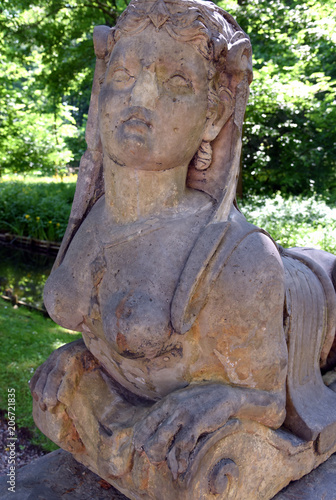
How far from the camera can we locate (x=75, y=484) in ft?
6.48

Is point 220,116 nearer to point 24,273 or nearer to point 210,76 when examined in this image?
point 210,76

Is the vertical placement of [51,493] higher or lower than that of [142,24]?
lower

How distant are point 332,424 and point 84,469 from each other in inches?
41.5

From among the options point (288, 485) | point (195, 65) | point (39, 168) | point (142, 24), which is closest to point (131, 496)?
point (288, 485)

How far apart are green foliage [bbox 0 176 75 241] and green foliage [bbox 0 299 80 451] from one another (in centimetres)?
389

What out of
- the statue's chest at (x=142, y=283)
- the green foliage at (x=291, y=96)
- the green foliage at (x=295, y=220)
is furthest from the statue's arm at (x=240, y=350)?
the green foliage at (x=291, y=96)

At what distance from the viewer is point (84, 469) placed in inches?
81.2

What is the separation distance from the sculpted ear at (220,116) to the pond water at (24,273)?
475 cm

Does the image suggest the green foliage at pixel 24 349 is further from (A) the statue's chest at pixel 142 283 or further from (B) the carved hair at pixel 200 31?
(B) the carved hair at pixel 200 31

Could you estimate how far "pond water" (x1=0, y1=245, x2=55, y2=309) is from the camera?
6.66 m

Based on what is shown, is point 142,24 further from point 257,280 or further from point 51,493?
point 51,493

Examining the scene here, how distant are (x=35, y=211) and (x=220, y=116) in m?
8.68

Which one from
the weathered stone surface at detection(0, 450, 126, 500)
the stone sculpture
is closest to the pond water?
the weathered stone surface at detection(0, 450, 126, 500)

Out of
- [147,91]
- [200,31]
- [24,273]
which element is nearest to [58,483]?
[147,91]
